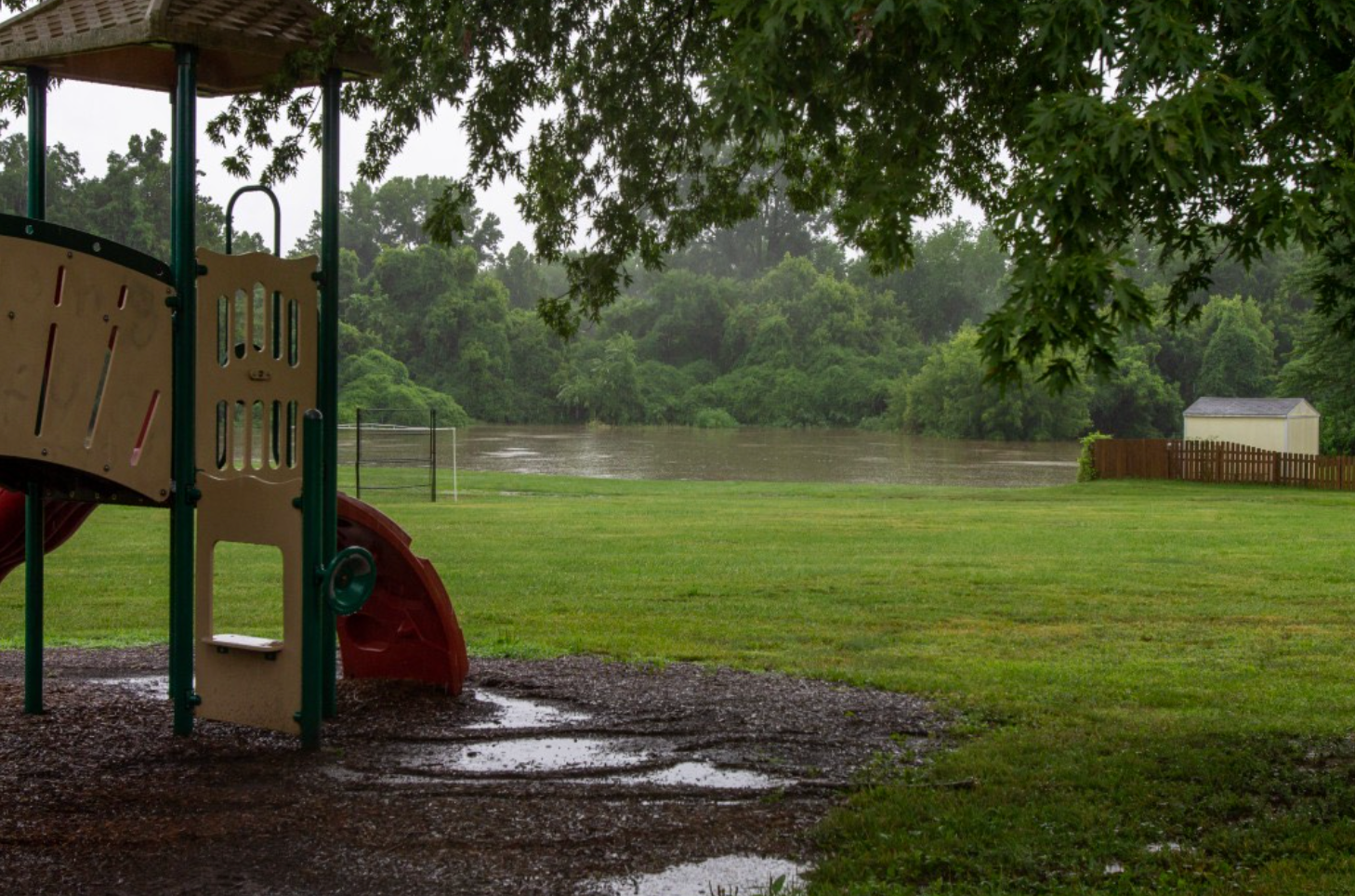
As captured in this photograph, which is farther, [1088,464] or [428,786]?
[1088,464]

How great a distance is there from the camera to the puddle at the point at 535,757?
247 inches

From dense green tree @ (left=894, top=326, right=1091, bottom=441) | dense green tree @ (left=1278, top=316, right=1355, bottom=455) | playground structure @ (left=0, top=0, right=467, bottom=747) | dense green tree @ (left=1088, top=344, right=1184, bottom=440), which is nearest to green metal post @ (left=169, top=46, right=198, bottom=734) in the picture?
playground structure @ (left=0, top=0, right=467, bottom=747)

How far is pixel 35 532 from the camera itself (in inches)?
278

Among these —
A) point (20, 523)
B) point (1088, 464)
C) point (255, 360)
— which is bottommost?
point (1088, 464)

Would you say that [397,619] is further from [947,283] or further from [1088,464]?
[947,283]

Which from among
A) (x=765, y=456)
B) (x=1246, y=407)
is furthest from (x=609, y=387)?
(x=1246, y=407)

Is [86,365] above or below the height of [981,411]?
above

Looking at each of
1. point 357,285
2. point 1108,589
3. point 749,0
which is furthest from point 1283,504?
point 357,285

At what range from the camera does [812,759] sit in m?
6.46

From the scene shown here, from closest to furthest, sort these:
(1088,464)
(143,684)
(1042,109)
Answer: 1. (1042,109)
2. (143,684)
3. (1088,464)

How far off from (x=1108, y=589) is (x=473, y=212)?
85079mm

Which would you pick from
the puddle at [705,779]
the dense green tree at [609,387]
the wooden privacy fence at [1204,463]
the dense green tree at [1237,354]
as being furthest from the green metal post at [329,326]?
the dense green tree at [609,387]

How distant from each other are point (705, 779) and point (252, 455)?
2566mm

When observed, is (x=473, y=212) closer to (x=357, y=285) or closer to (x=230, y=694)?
(x=357, y=285)
